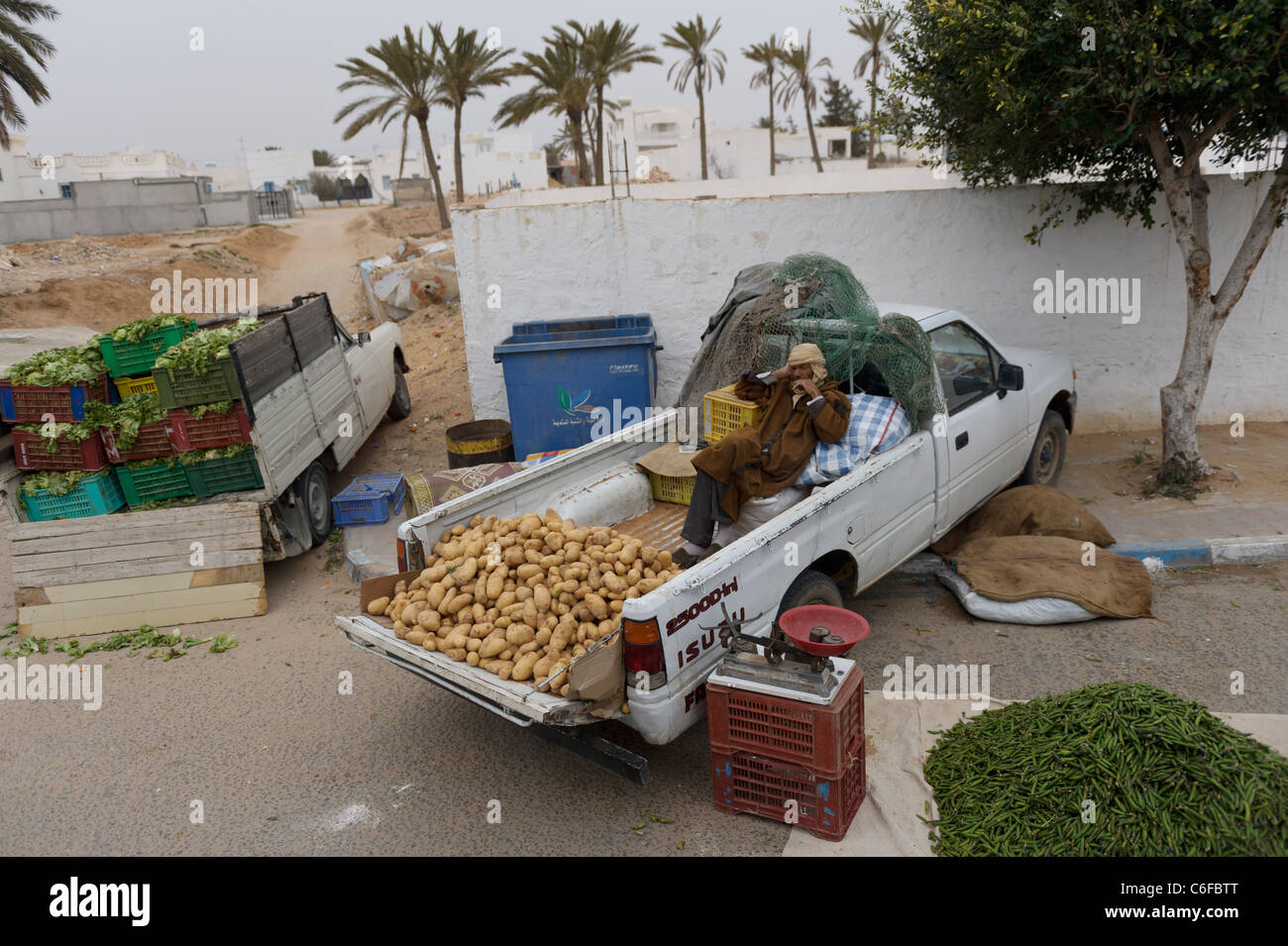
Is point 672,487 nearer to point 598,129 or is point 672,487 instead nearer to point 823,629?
point 823,629

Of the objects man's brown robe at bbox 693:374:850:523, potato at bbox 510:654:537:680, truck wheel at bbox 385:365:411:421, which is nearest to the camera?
potato at bbox 510:654:537:680

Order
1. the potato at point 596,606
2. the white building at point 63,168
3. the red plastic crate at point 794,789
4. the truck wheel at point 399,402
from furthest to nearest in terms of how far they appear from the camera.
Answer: the white building at point 63,168
the truck wheel at point 399,402
the potato at point 596,606
the red plastic crate at point 794,789

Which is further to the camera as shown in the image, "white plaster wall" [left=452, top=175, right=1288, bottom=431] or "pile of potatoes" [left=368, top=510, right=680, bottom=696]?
"white plaster wall" [left=452, top=175, right=1288, bottom=431]

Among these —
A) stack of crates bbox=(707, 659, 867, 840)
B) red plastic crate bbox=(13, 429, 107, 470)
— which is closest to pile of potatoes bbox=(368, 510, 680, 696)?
stack of crates bbox=(707, 659, 867, 840)

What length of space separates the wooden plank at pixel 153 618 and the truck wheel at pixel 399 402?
4.61 metres

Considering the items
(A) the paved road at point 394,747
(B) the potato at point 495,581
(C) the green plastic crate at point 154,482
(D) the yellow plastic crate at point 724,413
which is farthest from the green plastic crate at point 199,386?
(D) the yellow plastic crate at point 724,413

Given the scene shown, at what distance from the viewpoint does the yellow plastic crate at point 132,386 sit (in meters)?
7.23

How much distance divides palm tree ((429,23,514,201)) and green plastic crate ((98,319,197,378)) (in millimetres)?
18435

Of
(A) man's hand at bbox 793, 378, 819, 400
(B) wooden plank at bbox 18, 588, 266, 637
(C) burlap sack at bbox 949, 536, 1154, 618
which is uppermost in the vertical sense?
(A) man's hand at bbox 793, 378, 819, 400

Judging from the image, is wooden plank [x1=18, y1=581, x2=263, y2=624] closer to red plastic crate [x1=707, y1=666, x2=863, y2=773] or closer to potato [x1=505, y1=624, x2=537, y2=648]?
potato [x1=505, y1=624, x2=537, y2=648]

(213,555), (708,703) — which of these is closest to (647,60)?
(213,555)

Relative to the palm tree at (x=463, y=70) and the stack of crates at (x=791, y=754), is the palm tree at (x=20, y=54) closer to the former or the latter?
the palm tree at (x=463, y=70)

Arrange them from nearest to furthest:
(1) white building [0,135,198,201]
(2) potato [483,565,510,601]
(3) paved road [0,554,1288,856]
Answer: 1. (3) paved road [0,554,1288,856]
2. (2) potato [483,565,510,601]
3. (1) white building [0,135,198,201]

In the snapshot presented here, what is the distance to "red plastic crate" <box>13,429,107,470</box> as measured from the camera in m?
6.95
